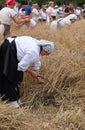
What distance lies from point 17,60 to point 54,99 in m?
0.98

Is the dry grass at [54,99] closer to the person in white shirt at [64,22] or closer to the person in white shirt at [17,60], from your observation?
the person in white shirt at [17,60]

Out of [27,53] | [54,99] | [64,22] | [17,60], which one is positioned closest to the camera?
[27,53]

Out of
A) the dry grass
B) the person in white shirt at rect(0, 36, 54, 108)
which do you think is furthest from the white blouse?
the dry grass

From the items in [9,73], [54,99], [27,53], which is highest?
[27,53]

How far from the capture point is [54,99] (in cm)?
576

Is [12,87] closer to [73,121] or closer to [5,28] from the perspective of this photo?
[73,121]

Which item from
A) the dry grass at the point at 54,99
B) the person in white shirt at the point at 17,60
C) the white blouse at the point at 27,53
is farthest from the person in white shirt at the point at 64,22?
the white blouse at the point at 27,53

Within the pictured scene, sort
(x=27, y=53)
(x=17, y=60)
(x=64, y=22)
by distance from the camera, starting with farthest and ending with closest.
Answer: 1. (x=64, y=22)
2. (x=17, y=60)
3. (x=27, y=53)

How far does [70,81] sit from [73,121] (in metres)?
1.51

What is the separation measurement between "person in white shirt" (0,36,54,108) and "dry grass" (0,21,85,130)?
34 centimetres

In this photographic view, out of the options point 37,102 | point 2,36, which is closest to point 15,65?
point 37,102

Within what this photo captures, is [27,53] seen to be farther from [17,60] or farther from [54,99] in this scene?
[54,99]

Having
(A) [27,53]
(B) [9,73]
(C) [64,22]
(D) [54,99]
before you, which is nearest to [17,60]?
(B) [9,73]

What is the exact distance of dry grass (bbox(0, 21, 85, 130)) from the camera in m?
4.23
